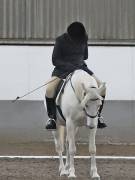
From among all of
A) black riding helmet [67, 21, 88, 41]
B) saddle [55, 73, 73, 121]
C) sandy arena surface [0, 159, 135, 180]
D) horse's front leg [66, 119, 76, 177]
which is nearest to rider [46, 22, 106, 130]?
black riding helmet [67, 21, 88, 41]

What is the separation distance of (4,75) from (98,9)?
2.70m

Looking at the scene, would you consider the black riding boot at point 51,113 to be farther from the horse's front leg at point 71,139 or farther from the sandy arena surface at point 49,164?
the sandy arena surface at point 49,164

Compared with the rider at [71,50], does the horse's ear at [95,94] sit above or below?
below

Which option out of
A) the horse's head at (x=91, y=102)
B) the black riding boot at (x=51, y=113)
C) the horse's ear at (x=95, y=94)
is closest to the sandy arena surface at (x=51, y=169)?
the black riding boot at (x=51, y=113)

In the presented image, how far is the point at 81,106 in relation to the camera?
9055 mm

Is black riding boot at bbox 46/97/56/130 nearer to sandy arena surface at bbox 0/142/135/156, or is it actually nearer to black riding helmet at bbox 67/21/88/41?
black riding helmet at bbox 67/21/88/41

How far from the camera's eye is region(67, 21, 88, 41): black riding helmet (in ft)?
32.1

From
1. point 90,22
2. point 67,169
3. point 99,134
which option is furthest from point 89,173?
point 90,22

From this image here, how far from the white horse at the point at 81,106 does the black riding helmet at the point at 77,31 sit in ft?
2.21

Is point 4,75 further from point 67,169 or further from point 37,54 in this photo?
point 67,169

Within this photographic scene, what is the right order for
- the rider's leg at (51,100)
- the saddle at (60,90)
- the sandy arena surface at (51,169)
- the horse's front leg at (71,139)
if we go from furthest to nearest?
1. the rider's leg at (51,100)
2. the sandy arena surface at (51,169)
3. the saddle at (60,90)
4. the horse's front leg at (71,139)

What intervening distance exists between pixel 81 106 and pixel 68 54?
Result: 3.78 feet

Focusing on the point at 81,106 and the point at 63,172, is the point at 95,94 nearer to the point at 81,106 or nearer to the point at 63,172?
the point at 81,106

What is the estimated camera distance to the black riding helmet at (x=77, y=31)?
980 cm
